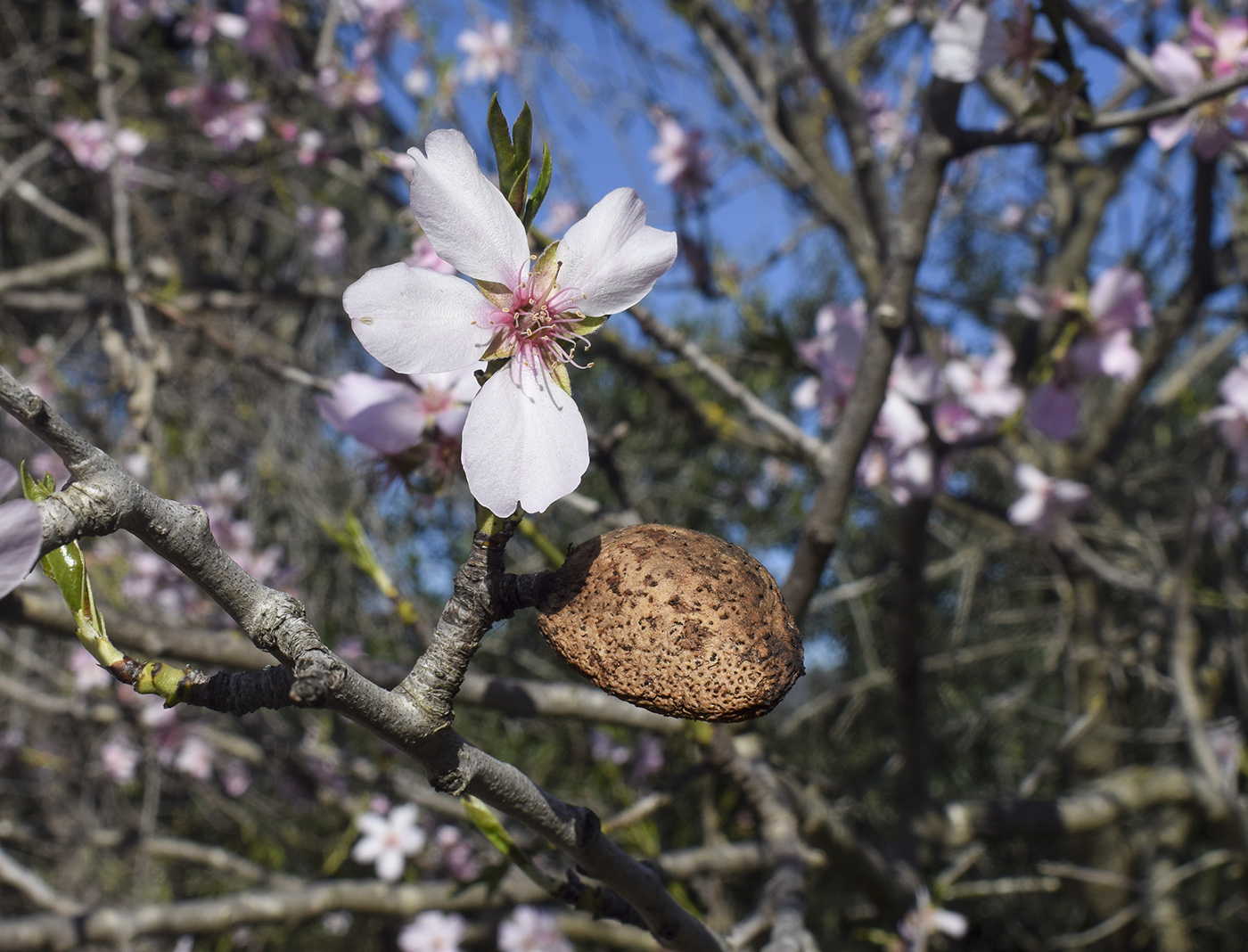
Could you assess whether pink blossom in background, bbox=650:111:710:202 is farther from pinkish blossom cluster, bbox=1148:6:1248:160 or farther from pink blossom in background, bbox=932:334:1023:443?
pinkish blossom cluster, bbox=1148:6:1248:160

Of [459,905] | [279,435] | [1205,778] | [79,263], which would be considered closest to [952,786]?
[1205,778]

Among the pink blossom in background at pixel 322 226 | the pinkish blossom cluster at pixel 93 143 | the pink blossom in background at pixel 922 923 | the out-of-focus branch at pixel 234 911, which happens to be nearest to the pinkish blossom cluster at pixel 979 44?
the out-of-focus branch at pixel 234 911

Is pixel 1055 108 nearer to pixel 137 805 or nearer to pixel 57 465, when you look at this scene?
pixel 57 465

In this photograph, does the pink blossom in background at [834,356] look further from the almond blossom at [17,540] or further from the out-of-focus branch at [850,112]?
the almond blossom at [17,540]

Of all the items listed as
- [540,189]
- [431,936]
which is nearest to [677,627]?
[540,189]

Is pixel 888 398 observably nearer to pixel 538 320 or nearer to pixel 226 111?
pixel 538 320

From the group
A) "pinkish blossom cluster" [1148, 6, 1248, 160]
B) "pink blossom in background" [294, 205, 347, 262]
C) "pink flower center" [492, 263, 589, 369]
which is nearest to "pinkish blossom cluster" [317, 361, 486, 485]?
"pink flower center" [492, 263, 589, 369]
